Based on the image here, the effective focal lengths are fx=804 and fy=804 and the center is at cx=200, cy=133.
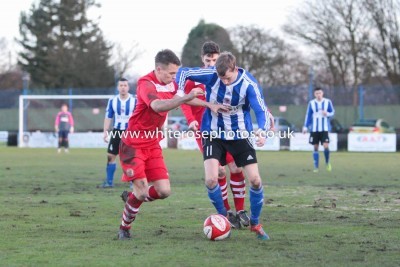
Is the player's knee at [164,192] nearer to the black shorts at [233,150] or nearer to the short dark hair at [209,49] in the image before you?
the black shorts at [233,150]

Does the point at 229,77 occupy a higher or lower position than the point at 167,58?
lower

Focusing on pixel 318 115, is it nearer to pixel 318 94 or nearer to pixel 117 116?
pixel 318 94

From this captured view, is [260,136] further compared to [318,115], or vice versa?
[318,115]

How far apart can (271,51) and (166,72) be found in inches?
1867

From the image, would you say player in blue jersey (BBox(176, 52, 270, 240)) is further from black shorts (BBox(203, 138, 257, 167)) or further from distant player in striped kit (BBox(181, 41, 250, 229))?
distant player in striped kit (BBox(181, 41, 250, 229))

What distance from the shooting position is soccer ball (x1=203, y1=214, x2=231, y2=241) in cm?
819

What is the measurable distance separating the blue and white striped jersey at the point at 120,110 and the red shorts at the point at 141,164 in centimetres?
675

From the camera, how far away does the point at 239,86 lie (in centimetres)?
870

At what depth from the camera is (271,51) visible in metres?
55.2

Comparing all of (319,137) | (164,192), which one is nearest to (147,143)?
(164,192)

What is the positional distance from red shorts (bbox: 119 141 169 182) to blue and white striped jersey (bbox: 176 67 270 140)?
0.75 meters

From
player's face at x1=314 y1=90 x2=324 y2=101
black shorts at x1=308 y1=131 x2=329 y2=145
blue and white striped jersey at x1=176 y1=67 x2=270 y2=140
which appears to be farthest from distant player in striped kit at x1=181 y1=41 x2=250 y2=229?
black shorts at x1=308 y1=131 x2=329 y2=145

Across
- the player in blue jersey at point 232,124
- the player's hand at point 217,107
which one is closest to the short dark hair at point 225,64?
the player in blue jersey at point 232,124

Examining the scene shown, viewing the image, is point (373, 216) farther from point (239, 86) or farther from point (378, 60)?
point (378, 60)
